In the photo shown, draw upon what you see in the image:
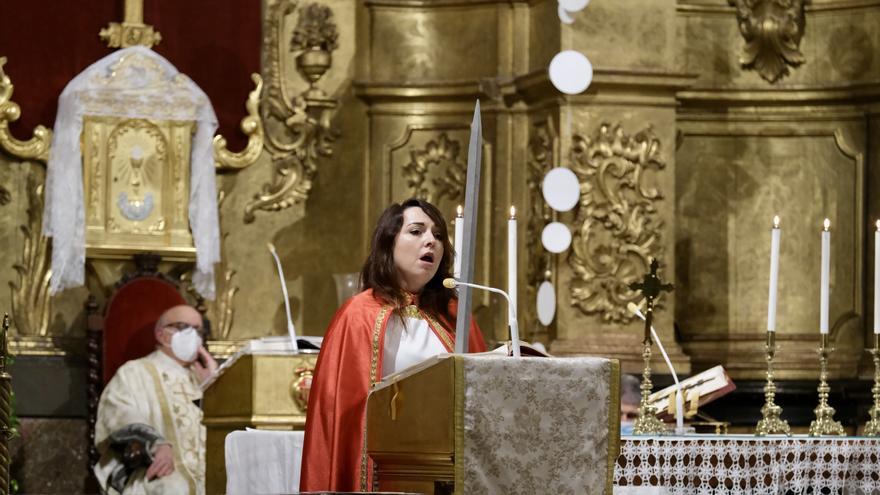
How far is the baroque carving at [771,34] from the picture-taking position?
9570 millimetres

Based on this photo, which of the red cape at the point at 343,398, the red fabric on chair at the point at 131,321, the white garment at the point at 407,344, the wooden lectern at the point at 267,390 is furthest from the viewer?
the red fabric on chair at the point at 131,321

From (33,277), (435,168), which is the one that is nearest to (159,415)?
(33,277)

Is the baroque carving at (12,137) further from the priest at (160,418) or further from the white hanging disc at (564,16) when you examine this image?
the white hanging disc at (564,16)

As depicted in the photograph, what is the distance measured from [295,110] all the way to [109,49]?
106 cm

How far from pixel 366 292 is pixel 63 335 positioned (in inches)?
155

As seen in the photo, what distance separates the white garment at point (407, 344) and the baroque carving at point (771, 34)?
14.7ft

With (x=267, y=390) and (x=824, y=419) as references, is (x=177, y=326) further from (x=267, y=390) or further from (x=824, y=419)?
(x=824, y=419)

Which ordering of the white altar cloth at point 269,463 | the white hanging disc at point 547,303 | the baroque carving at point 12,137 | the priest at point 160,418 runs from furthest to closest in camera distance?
the baroque carving at point 12,137, the white hanging disc at point 547,303, the priest at point 160,418, the white altar cloth at point 269,463

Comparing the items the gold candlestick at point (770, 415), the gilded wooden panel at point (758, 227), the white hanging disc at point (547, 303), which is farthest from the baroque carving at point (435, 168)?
the gold candlestick at point (770, 415)

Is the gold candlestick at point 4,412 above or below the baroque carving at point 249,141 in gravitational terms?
below

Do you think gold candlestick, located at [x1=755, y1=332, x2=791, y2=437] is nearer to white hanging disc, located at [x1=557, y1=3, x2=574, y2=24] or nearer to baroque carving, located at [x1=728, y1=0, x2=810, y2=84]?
white hanging disc, located at [x1=557, y1=3, x2=574, y2=24]

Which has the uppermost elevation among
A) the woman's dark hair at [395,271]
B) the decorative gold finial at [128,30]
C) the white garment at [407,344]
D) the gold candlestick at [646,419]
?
the decorative gold finial at [128,30]

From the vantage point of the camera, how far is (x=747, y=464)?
20.2 feet

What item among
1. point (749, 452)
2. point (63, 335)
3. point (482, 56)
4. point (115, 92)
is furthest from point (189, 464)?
point (749, 452)
